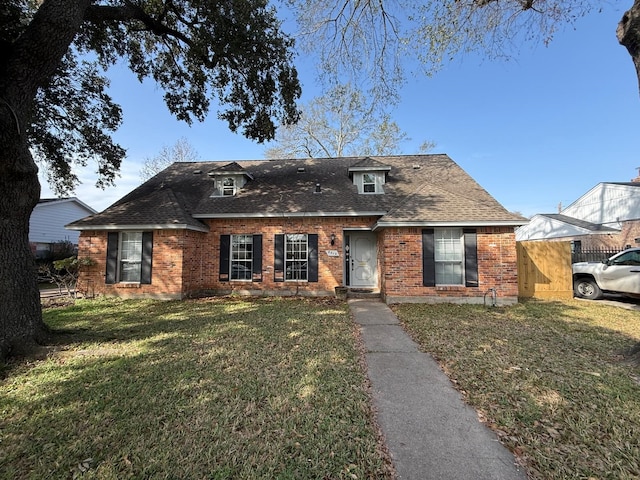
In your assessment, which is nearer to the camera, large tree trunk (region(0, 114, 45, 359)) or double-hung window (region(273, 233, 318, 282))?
large tree trunk (region(0, 114, 45, 359))

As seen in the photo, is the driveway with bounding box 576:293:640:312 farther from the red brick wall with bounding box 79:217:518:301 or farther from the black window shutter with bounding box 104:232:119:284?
the black window shutter with bounding box 104:232:119:284

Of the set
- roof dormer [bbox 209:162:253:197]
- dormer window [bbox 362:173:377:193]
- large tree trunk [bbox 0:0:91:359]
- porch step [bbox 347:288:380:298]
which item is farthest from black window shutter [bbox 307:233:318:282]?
large tree trunk [bbox 0:0:91:359]

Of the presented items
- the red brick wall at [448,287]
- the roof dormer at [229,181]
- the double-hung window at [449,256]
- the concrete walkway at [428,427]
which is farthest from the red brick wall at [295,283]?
the concrete walkway at [428,427]

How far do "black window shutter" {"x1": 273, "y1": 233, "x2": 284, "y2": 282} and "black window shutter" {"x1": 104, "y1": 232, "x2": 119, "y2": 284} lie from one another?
578 cm

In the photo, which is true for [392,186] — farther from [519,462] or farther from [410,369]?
[519,462]

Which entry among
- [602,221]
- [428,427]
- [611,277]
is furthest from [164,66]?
[602,221]

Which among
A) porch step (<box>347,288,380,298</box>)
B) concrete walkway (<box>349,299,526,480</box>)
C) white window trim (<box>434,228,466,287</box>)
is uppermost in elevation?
white window trim (<box>434,228,466,287</box>)

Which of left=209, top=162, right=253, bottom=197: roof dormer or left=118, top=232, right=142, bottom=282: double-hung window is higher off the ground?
left=209, top=162, right=253, bottom=197: roof dormer

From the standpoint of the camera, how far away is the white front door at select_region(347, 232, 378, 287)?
10859 mm

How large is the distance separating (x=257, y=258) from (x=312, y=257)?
2.16 meters

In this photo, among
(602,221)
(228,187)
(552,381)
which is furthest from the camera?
(602,221)

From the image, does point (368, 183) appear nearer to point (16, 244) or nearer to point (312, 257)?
point (312, 257)

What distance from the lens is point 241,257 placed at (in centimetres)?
1088

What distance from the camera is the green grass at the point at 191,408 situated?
2.30m
